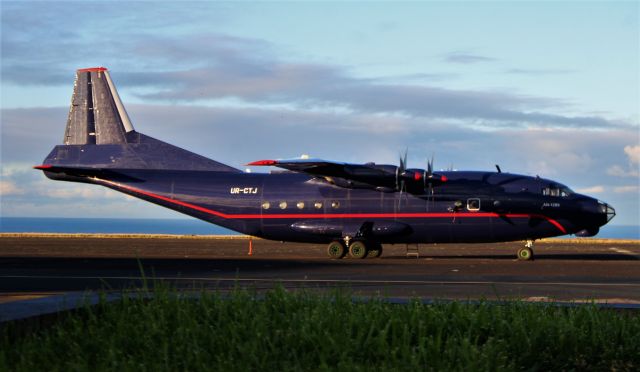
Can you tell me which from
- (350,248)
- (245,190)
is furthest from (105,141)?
(350,248)

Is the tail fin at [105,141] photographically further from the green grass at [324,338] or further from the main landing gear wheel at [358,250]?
the green grass at [324,338]

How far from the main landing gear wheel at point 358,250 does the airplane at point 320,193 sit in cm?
5

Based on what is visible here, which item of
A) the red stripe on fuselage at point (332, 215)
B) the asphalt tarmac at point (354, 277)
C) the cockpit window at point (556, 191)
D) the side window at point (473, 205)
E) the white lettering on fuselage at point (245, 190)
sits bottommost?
the asphalt tarmac at point (354, 277)

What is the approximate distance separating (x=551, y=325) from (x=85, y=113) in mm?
33534

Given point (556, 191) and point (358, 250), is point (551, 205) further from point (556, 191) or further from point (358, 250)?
point (358, 250)

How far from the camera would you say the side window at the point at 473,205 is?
3406 cm

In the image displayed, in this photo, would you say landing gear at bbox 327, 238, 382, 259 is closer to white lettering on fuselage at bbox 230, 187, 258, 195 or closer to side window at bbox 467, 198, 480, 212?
white lettering on fuselage at bbox 230, 187, 258, 195

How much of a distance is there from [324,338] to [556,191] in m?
27.8

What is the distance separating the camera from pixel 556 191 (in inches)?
1356

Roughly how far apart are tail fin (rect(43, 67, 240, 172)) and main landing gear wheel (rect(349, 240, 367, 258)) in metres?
7.30

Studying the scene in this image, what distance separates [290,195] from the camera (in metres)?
36.2

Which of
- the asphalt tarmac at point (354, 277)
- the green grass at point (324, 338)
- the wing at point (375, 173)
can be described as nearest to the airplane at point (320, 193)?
the wing at point (375, 173)

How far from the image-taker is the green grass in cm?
815

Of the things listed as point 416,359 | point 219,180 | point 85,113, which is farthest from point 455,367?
point 85,113
